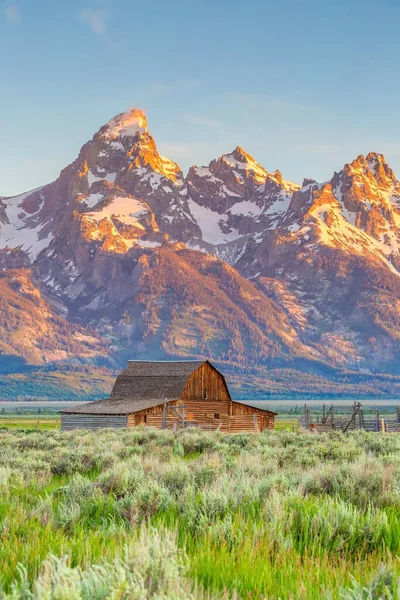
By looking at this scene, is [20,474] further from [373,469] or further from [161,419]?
[161,419]

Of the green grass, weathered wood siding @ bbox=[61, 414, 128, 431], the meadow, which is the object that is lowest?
the green grass

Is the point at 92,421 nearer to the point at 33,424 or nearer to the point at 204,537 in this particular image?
the point at 33,424

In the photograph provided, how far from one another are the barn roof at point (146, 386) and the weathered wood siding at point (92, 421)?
1.62 feet

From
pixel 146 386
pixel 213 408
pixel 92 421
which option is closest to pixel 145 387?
pixel 146 386

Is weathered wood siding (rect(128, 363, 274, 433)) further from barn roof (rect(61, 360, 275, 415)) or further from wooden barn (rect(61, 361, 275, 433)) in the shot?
barn roof (rect(61, 360, 275, 415))

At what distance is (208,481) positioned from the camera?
9836mm

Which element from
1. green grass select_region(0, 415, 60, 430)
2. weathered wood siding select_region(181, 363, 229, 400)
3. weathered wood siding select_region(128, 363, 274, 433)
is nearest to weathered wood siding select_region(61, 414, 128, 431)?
weathered wood siding select_region(128, 363, 274, 433)

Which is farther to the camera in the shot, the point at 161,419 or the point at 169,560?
the point at 161,419

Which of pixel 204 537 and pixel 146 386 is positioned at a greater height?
pixel 146 386

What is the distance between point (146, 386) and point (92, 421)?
7.22 meters

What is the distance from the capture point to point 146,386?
5784cm

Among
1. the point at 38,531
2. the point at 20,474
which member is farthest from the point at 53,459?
the point at 38,531

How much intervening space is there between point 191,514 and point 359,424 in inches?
1718

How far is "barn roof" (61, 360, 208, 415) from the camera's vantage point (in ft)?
175
